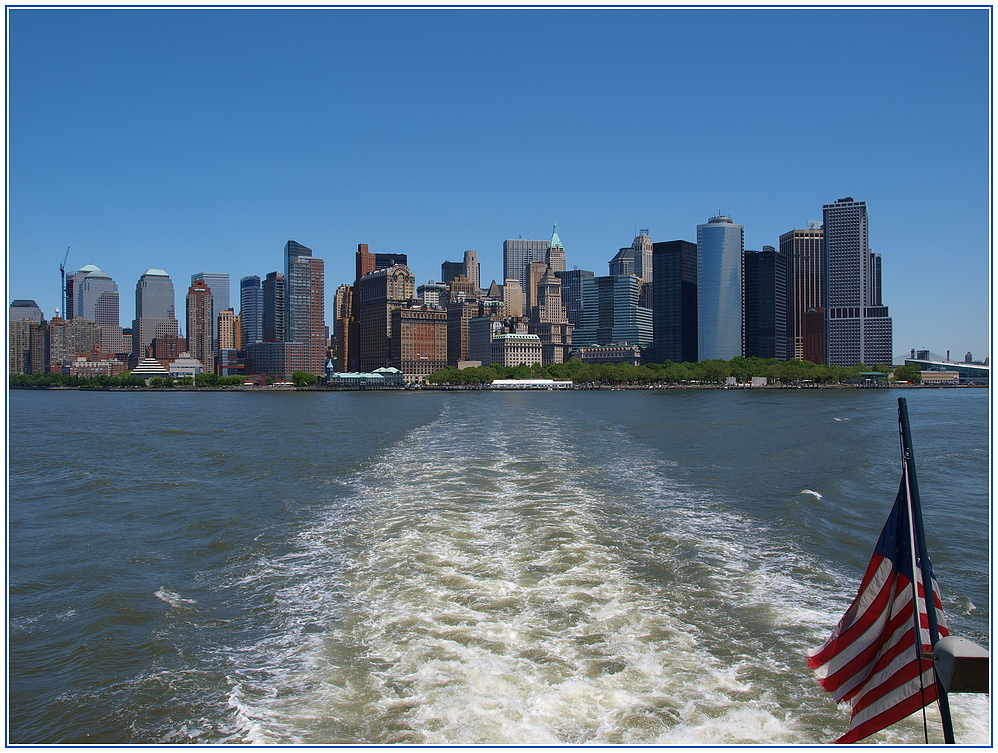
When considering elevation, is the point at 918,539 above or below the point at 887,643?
above

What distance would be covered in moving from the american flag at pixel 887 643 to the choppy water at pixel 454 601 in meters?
2.37

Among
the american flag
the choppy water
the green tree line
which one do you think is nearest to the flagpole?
the american flag

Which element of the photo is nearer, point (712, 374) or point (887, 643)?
point (887, 643)

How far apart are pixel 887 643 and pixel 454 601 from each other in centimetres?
772

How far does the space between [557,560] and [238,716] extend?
300 inches

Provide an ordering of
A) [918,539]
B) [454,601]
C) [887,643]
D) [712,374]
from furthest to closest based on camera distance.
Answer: [712,374] < [454,601] < [887,643] < [918,539]

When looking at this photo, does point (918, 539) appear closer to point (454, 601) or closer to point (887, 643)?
point (887, 643)

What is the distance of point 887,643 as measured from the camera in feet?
19.4

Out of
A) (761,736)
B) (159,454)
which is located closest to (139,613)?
(761,736)

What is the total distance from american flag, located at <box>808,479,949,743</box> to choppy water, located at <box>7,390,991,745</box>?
237 centimetres

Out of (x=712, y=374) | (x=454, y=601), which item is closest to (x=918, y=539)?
(x=454, y=601)

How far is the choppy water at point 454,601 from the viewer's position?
8.46 m

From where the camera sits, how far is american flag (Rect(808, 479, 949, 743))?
5559 millimetres

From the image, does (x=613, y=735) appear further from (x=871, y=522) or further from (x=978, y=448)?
(x=978, y=448)
